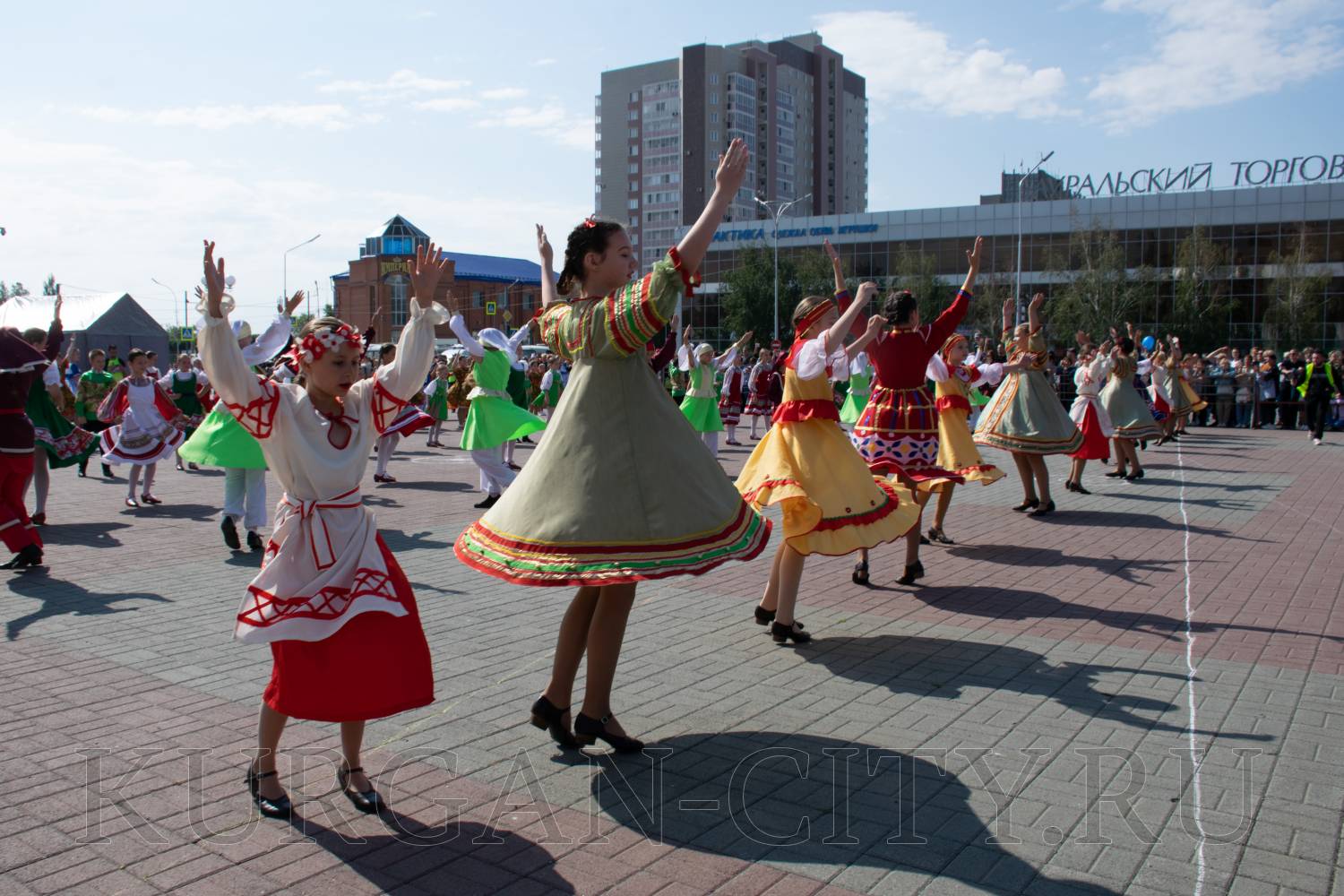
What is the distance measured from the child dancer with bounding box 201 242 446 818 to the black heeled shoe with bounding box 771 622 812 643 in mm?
2789

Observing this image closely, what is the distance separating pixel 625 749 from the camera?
14.6 feet

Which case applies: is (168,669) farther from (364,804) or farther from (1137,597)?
(1137,597)

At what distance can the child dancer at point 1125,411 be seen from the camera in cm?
1454

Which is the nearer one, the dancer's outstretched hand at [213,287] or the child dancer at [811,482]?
the dancer's outstretched hand at [213,287]

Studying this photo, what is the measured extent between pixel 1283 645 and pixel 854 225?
73939 mm

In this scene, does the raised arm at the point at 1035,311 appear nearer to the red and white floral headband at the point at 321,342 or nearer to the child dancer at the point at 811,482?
the child dancer at the point at 811,482

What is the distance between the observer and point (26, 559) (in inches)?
342

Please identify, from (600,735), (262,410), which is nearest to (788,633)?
(600,735)

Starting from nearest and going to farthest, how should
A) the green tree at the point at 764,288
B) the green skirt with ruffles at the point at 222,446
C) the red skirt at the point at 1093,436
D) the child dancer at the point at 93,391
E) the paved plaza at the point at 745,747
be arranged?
the paved plaza at the point at 745,747, the green skirt with ruffles at the point at 222,446, the red skirt at the point at 1093,436, the child dancer at the point at 93,391, the green tree at the point at 764,288

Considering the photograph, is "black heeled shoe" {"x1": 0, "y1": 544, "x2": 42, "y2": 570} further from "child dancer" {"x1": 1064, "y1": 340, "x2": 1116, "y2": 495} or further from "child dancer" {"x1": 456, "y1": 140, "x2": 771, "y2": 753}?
"child dancer" {"x1": 1064, "y1": 340, "x2": 1116, "y2": 495}

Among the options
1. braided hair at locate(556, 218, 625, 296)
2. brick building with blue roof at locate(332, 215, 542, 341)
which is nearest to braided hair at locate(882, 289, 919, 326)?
braided hair at locate(556, 218, 625, 296)

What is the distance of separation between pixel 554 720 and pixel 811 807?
1.14 m

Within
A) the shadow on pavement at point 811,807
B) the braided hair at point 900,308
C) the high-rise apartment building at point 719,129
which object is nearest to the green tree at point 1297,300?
the braided hair at point 900,308

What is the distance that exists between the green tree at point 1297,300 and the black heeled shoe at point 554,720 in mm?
59206
